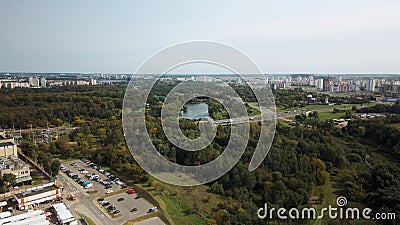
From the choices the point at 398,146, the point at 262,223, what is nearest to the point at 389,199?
the point at 262,223

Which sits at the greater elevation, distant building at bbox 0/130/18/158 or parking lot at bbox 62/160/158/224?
distant building at bbox 0/130/18/158

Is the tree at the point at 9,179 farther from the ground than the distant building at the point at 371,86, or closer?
closer

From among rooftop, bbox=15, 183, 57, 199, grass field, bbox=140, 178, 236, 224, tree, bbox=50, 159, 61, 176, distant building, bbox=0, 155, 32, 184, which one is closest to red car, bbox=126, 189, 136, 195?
grass field, bbox=140, 178, 236, 224

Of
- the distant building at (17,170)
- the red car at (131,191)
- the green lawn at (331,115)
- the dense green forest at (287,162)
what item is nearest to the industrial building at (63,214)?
the red car at (131,191)

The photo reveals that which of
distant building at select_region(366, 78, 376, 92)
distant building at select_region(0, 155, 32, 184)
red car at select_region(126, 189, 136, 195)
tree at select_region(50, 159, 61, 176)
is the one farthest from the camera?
distant building at select_region(366, 78, 376, 92)

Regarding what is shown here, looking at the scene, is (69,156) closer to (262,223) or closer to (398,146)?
(262,223)

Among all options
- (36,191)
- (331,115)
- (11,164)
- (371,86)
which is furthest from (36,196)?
(371,86)

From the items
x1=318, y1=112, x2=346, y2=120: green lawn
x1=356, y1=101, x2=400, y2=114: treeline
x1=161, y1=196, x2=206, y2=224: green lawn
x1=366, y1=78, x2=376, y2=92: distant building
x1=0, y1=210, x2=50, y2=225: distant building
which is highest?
x1=366, y1=78, x2=376, y2=92: distant building

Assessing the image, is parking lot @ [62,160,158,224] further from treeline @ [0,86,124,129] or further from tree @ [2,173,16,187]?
treeline @ [0,86,124,129]

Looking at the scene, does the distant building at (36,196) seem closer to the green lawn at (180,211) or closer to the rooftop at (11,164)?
the rooftop at (11,164)
